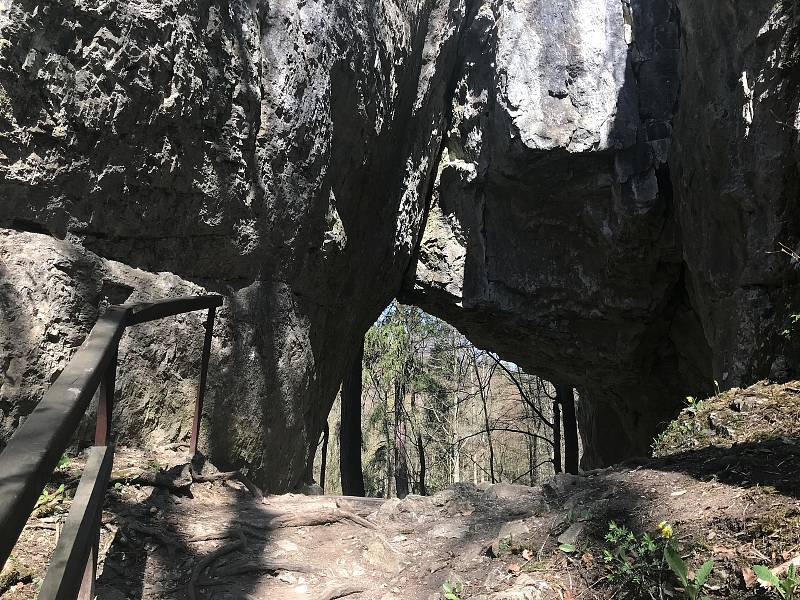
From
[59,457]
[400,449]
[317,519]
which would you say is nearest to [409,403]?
[400,449]

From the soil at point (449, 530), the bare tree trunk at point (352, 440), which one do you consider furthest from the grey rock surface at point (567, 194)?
the soil at point (449, 530)

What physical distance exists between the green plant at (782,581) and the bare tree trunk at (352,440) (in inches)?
329

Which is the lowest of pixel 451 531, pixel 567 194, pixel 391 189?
pixel 451 531

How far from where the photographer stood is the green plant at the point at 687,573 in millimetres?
1747

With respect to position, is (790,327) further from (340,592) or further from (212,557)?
(212,557)

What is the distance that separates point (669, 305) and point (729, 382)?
292 cm

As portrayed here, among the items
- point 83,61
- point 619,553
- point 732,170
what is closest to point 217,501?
point 619,553

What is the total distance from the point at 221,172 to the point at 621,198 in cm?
542

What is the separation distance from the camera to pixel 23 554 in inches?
84.4

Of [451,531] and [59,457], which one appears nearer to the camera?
[59,457]

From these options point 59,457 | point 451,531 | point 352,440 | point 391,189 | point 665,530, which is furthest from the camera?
point 352,440

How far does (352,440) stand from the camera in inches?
409

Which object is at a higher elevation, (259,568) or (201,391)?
(201,391)

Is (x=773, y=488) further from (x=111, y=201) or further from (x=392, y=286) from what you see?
(x=392, y=286)
